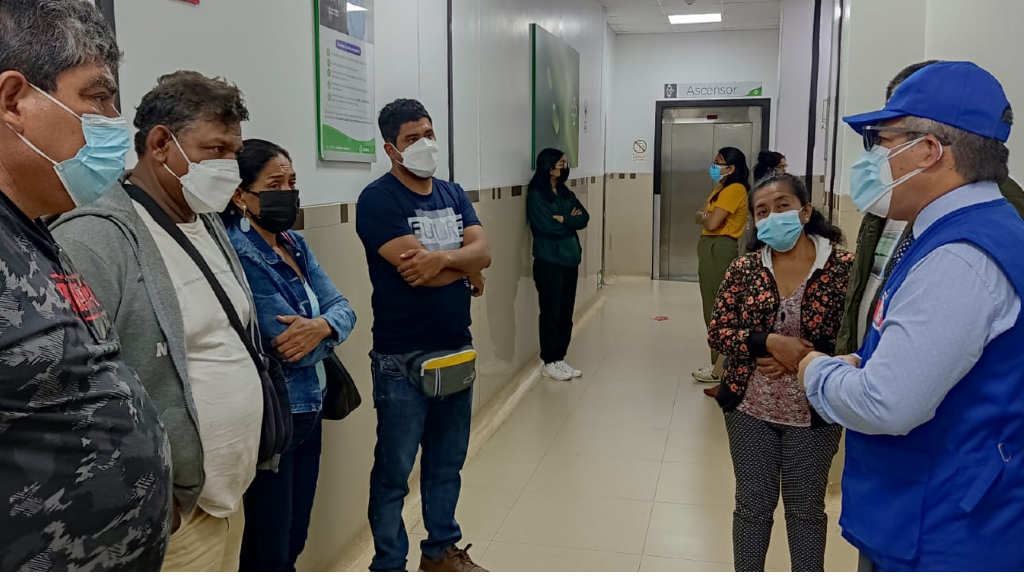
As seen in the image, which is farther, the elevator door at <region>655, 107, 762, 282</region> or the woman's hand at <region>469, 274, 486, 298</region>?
the elevator door at <region>655, 107, 762, 282</region>

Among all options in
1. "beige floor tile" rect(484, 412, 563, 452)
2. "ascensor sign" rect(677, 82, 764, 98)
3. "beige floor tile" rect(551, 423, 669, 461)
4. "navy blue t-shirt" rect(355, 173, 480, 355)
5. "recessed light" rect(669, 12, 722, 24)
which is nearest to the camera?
"navy blue t-shirt" rect(355, 173, 480, 355)

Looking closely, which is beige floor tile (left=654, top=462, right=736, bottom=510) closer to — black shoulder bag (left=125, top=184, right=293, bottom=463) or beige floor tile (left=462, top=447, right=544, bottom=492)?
beige floor tile (left=462, top=447, right=544, bottom=492)

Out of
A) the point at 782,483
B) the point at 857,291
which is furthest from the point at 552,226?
the point at 857,291

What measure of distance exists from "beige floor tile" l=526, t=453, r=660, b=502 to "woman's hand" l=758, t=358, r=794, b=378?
4.88ft

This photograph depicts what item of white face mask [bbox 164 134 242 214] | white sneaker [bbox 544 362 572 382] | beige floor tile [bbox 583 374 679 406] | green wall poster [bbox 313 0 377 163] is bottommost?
beige floor tile [bbox 583 374 679 406]

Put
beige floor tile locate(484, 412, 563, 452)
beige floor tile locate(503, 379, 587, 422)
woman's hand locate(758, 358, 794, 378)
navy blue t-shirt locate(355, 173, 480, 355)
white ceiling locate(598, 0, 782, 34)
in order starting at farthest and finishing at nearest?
white ceiling locate(598, 0, 782, 34) < beige floor tile locate(503, 379, 587, 422) < beige floor tile locate(484, 412, 563, 452) < navy blue t-shirt locate(355, 173, 480, 355) < woman's hand locate(758, 358, 794, 378)

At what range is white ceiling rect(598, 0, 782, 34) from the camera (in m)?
8.09

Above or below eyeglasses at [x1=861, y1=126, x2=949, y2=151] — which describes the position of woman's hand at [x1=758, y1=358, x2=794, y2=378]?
below

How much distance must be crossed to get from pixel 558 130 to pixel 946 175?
522cm

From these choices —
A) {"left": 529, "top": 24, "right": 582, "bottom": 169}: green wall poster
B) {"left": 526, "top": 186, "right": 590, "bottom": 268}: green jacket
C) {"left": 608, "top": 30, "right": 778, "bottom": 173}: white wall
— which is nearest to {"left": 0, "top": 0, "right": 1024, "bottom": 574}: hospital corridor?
{"left": 526, "top": 186, "right": 590, "bottom": 268}: green jacket

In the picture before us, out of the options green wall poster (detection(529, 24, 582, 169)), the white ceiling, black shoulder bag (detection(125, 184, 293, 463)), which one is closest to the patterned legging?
black shoulder bag (detection(125, 184, 293, 463))

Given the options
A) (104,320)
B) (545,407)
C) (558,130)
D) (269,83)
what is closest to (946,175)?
(104,320)

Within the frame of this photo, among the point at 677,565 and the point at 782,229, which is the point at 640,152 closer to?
the point at 677,565

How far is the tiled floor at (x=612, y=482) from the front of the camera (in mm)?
3141
